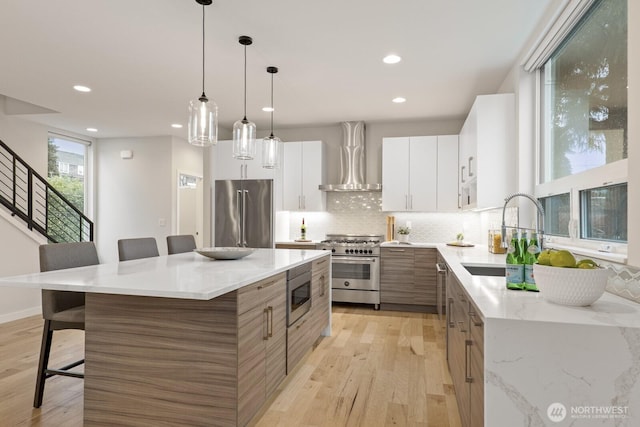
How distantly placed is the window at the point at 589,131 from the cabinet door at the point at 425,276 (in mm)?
1991

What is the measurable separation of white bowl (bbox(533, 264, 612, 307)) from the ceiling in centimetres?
189

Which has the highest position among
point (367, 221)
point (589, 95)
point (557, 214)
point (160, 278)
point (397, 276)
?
point (589, 95)

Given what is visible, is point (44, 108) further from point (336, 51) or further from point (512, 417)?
point (512, 417)

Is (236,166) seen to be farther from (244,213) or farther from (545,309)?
(545,309)

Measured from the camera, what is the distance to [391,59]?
340 cm

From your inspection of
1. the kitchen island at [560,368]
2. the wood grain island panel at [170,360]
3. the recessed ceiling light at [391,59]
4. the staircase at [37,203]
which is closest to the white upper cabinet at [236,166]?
the staircase at [37,203]

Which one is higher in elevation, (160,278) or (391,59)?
(391,59)

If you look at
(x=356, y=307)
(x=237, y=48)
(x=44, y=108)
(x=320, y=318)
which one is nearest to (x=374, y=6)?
(x=237, y=48)

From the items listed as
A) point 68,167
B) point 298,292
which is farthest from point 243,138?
point 68,167

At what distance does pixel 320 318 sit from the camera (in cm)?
353

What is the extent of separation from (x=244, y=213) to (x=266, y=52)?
2710mm

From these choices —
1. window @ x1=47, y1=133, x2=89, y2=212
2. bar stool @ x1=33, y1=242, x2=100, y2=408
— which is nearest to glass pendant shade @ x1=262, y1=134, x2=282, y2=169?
bar stool @ x1=33, y1=242, x2=100, y2=408

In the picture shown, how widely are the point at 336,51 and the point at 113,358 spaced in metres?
2.68

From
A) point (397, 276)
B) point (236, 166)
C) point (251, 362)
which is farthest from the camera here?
point (236, 166)
